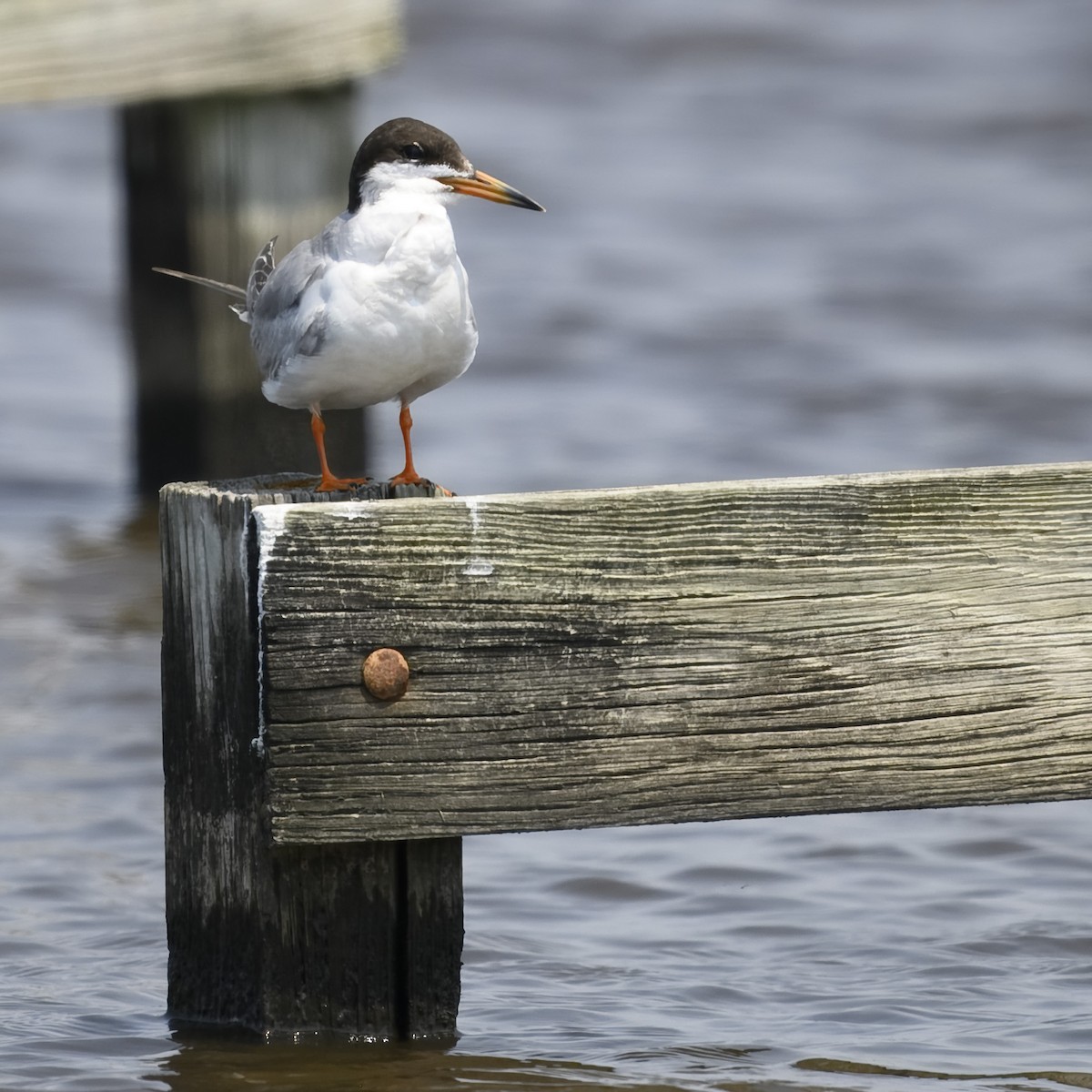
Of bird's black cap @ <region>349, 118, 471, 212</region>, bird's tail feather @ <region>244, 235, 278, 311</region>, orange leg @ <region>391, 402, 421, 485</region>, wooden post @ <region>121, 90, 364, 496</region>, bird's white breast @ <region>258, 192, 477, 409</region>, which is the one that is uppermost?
wooden post @ <region>121, 90, 364, 496</region>

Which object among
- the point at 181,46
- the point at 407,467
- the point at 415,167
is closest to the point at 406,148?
the point at 415,167

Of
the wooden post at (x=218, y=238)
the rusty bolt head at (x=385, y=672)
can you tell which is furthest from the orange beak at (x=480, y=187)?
the wooden post at (x=218, y=238)

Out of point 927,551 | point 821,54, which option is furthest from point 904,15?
point 927,551

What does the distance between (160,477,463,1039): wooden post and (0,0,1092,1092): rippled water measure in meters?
0.08

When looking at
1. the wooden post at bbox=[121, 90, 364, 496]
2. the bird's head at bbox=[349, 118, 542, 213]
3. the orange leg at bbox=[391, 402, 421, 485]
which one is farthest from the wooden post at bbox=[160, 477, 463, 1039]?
the wooden post at bbox=[121, 90, 364, 496]

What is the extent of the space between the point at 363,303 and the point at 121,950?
1.35 m

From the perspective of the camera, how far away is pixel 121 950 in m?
3.52

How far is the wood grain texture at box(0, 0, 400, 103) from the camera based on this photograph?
16.6 feet

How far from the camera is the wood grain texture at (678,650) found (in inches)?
101

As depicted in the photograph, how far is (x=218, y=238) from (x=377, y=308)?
10.4 feet

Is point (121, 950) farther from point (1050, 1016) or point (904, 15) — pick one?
point (904, 15)

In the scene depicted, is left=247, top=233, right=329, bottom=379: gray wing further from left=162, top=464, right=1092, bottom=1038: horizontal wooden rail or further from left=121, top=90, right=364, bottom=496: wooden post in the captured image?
left=121, top=90, right=364, bottom=496: wooden post

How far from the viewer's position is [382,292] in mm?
2986

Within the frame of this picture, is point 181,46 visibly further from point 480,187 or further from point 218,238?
point 480,187
